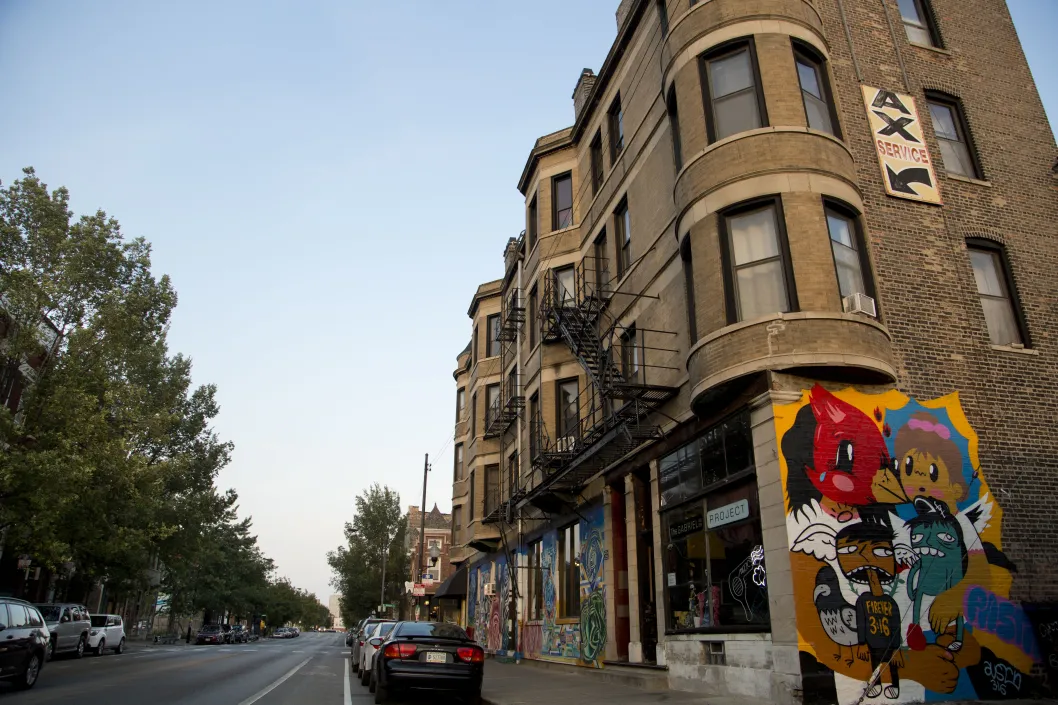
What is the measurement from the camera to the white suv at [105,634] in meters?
27.6

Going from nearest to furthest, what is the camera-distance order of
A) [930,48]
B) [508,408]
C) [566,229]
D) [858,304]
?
1. [858,304]
2. [930,48]
3. [566,229]
4. [508,408]

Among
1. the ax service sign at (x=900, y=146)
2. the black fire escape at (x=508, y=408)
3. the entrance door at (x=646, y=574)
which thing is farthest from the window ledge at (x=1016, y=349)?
the black fire escape at (x=508, y=408)

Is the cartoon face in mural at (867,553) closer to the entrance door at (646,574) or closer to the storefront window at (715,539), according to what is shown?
the storefront window at (715,539)

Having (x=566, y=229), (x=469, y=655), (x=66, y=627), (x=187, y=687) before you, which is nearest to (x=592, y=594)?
(x=469, y=655)

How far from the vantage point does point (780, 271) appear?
11.7 metres

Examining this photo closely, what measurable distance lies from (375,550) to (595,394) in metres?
57.2

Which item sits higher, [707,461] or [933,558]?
[707,461]

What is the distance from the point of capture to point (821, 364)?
421 inches

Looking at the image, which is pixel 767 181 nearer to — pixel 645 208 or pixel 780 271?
pixel 780 271

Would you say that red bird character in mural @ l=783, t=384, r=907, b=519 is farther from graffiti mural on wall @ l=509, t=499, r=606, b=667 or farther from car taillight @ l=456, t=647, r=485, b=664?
graffiti mural on wall @ l=509, t=499, r=606, b=667

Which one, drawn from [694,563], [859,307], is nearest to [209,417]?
[694,563]

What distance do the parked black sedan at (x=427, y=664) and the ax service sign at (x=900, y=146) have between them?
1168 cm

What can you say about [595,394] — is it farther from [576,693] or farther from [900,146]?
[900,146]

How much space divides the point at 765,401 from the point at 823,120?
627 centimetres
